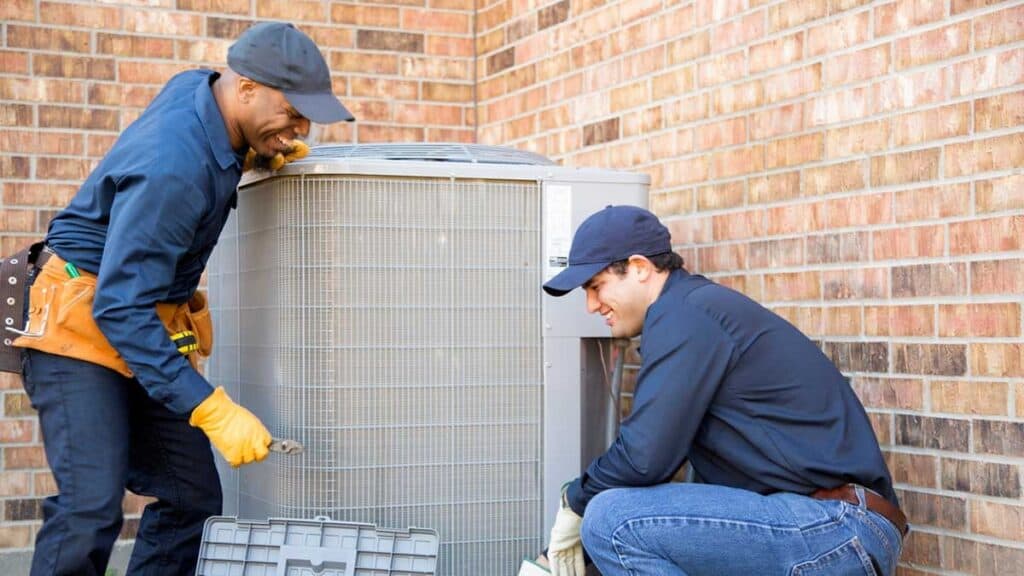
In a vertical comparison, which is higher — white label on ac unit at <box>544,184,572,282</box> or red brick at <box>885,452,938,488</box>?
white label on ac unit at <box>544,184,572,282</box>

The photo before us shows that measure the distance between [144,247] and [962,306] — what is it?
2048 mm

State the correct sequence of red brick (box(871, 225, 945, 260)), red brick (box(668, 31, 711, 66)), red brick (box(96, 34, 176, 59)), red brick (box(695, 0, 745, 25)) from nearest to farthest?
red brick (box(871, 225, 945, 260)) → red brick (box(695, 0, 745, 25)) → red brick (box(668, 31, 711, 66)) → red brick (box(96, 34, 176, 59))

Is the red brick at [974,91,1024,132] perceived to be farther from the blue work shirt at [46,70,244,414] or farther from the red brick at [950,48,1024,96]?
the blue work shirt at [46,70,244,414]

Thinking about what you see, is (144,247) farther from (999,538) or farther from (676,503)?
(999,538)

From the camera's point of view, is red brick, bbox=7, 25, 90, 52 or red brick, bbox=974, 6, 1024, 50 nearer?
red brick, bbox=974, 6, 1024, 50

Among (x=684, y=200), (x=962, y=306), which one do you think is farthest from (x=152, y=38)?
(x=962, y=306)

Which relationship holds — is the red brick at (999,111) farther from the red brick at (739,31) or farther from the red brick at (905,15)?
the red brick at (739,31)

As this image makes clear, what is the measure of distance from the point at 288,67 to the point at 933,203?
171cm

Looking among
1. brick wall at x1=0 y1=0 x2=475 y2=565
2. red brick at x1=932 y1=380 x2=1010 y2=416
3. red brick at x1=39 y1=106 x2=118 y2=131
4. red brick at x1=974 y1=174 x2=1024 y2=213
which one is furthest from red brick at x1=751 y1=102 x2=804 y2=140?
red brick at x1=39 y1=106 x2=118 y2=131

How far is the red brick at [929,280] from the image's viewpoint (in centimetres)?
316

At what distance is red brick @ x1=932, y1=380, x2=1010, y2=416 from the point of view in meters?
3.05

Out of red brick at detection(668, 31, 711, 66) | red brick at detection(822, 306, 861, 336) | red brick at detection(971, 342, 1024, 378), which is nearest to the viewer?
red brick at detection(971, 342, 1024, 378)

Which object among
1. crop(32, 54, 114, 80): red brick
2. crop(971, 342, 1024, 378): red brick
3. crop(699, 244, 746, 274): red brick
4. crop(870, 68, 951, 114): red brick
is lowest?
crop(971, 342, 1024, 378): red brick

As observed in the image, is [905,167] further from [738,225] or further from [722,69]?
[722,69]
